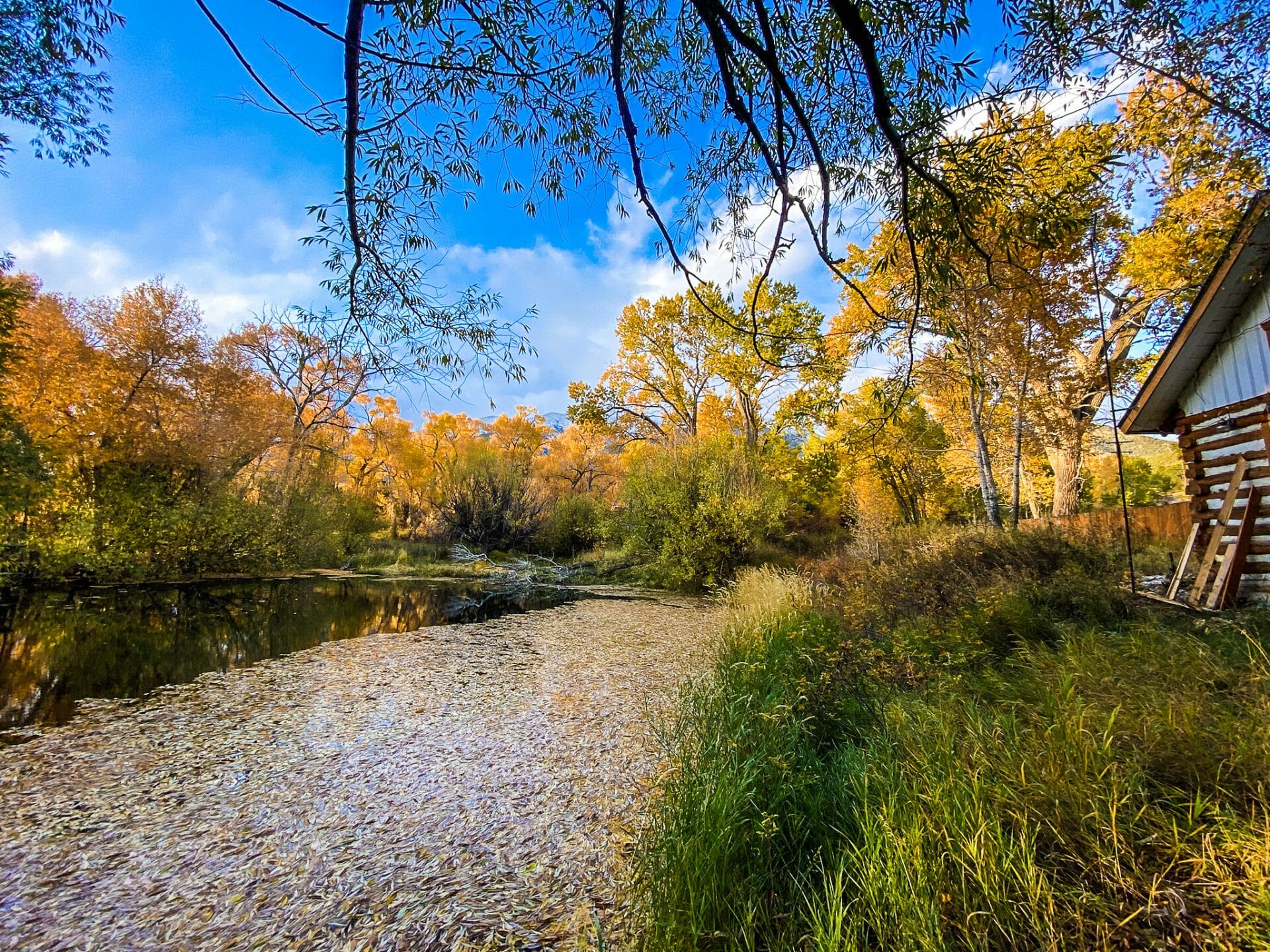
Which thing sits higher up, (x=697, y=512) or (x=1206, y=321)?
(x=1206, y=321)

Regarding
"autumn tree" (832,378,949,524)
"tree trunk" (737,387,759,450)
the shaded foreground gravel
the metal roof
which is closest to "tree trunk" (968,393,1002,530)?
"autumn tree" (832,378,949,524)

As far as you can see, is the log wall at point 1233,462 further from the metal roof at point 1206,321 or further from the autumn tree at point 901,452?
the autumn tree at point 901,452

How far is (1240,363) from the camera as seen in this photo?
534 cm

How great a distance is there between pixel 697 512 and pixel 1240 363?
797 cm

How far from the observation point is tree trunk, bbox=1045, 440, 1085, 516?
10.5 m

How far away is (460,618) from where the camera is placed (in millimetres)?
7965

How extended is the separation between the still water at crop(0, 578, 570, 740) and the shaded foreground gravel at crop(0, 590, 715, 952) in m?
0.50

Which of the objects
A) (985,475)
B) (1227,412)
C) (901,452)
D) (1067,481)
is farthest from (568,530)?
(1227,412)

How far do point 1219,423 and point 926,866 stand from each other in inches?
296

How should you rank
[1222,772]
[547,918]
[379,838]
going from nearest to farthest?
[1222,772] < [547,918] < [379,838]

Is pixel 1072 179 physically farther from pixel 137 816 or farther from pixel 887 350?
pixel 137 816

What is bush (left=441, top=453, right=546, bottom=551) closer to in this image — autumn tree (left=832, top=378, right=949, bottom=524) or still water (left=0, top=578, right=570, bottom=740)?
still water (left=0, top=578, right=570, bottom=740)

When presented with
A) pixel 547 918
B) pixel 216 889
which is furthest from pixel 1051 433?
pixel 216 889

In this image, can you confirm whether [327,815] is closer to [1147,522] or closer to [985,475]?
[985,475]
